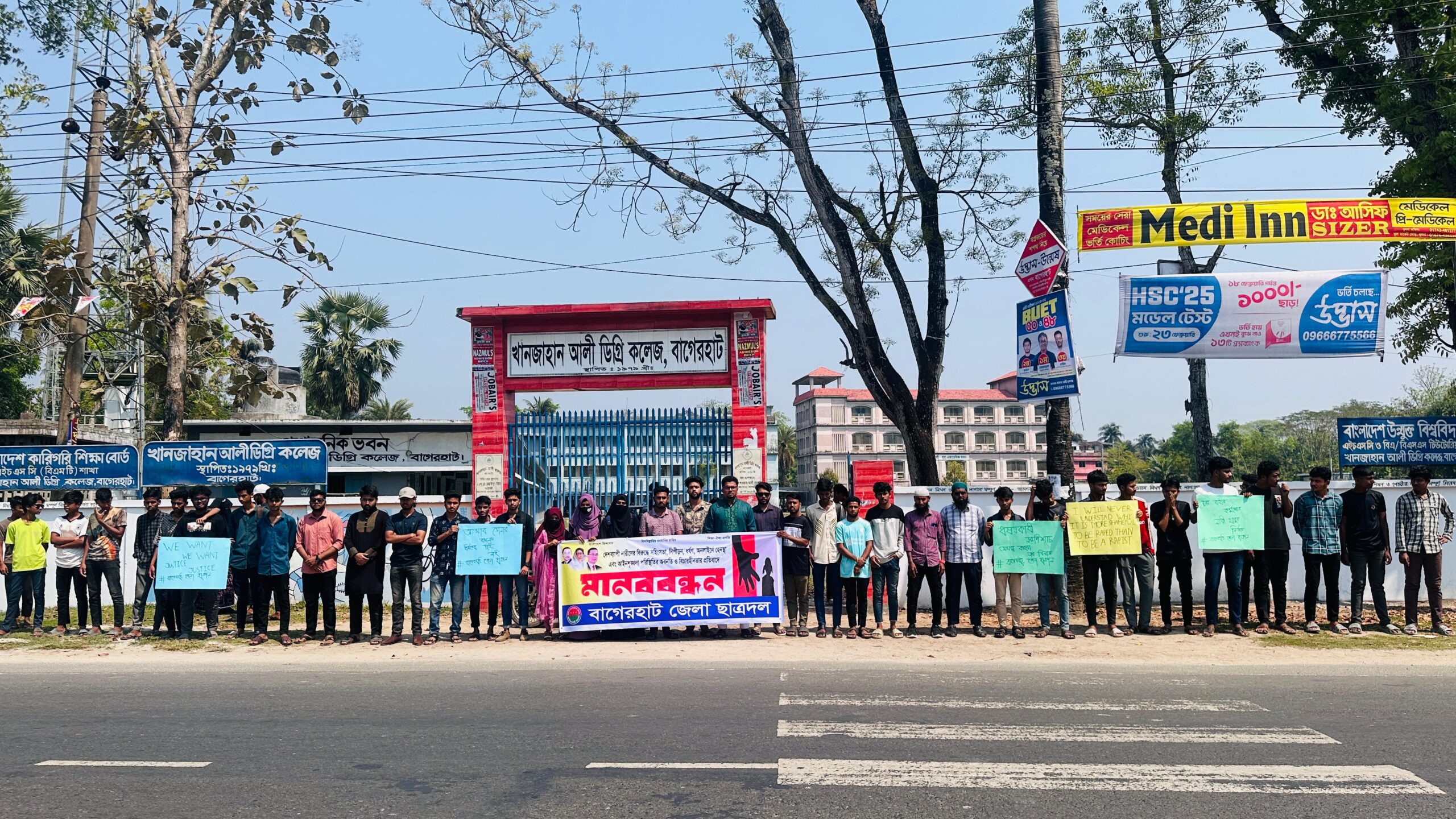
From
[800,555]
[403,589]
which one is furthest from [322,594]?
[800,555]

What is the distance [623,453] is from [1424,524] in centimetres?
964

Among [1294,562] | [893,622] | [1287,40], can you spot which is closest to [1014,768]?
[893,622]

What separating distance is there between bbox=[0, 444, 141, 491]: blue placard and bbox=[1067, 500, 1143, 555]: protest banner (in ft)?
40.6

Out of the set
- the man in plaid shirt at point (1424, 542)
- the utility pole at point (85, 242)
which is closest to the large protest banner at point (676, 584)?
the man in plaid shirt at point (1424, 542)

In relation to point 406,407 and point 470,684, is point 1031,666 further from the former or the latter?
point 406,407

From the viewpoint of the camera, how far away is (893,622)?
1176 cm

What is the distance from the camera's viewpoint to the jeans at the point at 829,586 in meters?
11.7

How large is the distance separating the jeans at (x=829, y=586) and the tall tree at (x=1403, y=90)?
10.5 meters

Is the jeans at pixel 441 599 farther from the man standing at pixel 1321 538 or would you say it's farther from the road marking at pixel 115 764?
the man standing at pixel 1321 538

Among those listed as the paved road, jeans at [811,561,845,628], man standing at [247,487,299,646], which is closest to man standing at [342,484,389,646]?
man standing at [247,487,299,646]

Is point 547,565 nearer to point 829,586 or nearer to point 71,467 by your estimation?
point 829,586

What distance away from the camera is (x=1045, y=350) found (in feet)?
42.5

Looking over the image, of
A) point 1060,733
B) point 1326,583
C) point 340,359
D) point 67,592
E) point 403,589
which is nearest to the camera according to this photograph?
point 1060,733

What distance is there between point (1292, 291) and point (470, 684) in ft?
37.8
